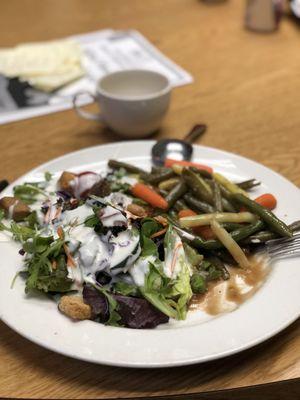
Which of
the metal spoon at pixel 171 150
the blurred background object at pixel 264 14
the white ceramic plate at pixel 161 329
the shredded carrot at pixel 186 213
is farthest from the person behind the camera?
the blurred background object at pixel 264 14

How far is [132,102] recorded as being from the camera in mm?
1469

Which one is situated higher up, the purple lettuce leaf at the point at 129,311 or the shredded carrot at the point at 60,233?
the shredded carrot at the point at 60,233

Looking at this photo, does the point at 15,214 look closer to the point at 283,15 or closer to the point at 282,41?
the point at 282,41

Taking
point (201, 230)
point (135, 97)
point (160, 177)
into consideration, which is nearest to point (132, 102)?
point (135, 97)

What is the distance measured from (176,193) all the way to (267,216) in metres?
0.24

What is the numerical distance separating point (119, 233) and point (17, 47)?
1467mm

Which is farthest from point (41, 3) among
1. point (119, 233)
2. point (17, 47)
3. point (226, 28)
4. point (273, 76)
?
point (119, 233)

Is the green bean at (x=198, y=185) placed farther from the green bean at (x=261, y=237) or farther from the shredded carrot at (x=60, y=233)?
the shredded carrot at (x=60, y=233)

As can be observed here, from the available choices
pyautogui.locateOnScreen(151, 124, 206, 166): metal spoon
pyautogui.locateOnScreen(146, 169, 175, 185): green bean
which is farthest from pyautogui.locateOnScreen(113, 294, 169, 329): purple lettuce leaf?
pyautogui.locateOnScreen(151, 124, 206, 166): metal spoon

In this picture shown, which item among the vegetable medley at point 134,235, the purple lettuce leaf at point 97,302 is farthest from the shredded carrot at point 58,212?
the purple lettuce leaf at point 97,302

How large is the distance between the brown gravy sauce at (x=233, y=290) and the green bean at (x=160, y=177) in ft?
1.09

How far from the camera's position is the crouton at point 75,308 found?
0.89 metres

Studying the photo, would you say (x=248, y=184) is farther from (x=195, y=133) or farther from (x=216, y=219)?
(x=195, y=133)

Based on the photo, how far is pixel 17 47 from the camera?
2172mm
